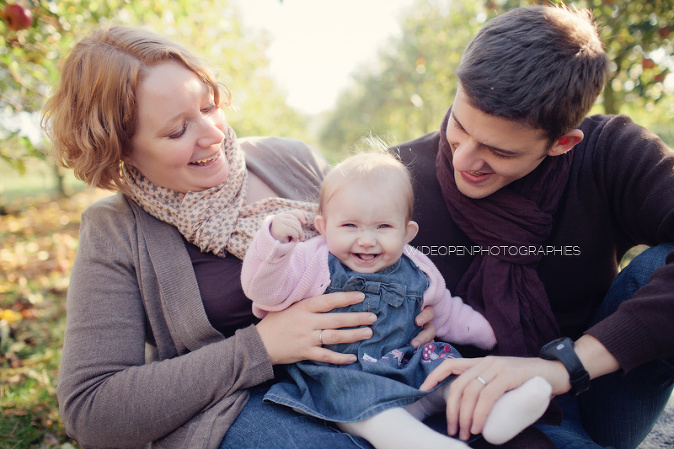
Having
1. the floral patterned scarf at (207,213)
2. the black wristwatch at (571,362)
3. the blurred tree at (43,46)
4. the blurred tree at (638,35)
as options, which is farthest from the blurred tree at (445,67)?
the blurred tree at (43,46)

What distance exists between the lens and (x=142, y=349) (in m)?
1.87

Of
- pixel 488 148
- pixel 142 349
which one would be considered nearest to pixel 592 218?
pixel 488 148

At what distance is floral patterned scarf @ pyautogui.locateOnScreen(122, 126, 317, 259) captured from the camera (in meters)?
2.01

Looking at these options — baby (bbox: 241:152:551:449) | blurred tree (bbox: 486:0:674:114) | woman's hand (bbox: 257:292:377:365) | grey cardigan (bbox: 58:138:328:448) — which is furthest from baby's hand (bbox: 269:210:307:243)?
blurred tree (bbox: 486:0:674:114)

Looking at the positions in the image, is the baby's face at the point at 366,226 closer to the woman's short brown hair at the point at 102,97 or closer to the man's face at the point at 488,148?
the man's face at the point at 488,148

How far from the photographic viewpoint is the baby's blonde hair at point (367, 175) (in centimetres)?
189

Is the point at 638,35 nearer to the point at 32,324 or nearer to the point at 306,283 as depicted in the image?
the point at 306,283

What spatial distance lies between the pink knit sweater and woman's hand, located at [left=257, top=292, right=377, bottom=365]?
72 mm

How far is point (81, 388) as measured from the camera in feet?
5.58

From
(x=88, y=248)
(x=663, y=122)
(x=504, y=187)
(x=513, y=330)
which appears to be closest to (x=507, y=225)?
(x=504, y=187)

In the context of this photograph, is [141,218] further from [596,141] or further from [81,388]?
[596,141]

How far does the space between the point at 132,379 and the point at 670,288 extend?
1911mm

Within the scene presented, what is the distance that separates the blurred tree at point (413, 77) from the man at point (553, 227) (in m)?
2.72

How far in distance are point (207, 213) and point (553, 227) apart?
5.06 ft
